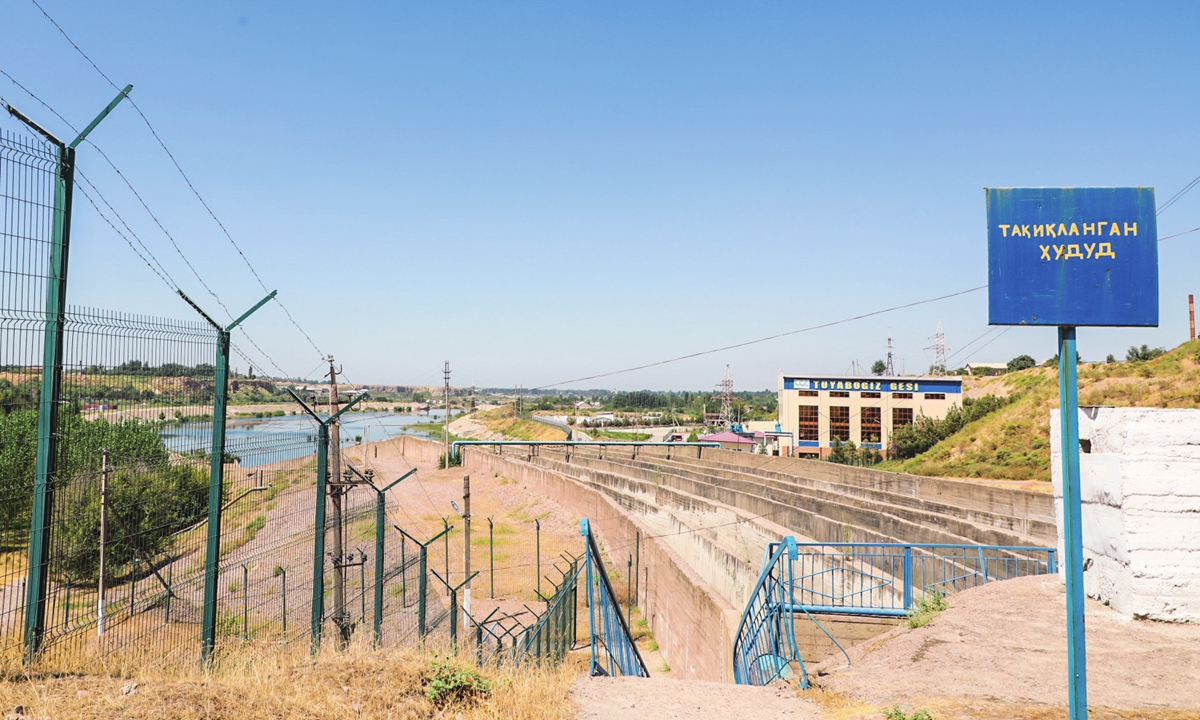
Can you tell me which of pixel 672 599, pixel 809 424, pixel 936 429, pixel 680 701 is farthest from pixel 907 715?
pixel 809 424

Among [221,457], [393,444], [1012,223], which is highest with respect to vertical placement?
[1012,223]

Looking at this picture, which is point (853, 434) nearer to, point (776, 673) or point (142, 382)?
point (776, 673)

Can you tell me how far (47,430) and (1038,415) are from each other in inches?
1509

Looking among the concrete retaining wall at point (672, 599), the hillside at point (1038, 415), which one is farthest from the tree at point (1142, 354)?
the concrete retaining wall at point (672, 599)

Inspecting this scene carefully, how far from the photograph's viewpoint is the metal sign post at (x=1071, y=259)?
4160 mm

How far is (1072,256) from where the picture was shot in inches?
166

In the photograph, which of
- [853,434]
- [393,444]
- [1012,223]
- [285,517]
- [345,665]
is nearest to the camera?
[1012,223]

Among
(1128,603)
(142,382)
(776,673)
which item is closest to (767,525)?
(776,673)

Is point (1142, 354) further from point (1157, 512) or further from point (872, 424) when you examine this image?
point (1157, 512)

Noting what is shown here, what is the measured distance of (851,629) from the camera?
9.30m

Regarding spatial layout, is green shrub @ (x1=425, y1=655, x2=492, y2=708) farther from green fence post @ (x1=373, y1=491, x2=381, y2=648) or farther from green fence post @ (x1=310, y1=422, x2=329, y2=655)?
green fence post @ (x1=373, y1=491, x2=381, y2=648)

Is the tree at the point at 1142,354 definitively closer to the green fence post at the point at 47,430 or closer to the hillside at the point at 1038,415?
the hillside at the point at 1038,415

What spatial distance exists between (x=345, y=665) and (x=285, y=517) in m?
4.05

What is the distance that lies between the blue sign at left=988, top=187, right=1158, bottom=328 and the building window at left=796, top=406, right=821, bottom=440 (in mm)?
46466
